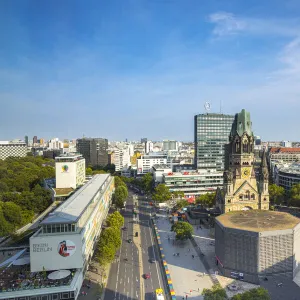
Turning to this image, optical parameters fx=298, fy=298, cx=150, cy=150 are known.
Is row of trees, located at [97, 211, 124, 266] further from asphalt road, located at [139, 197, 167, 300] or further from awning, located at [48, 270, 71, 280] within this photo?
awning, located at [48, 270, 71, 280]

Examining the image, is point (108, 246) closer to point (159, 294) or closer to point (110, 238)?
point (110, 238)

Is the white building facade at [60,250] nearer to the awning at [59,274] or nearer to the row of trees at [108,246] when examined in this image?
→ the awning at [59,274]

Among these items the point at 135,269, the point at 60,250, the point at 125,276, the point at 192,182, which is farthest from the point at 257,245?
the point at 192,182

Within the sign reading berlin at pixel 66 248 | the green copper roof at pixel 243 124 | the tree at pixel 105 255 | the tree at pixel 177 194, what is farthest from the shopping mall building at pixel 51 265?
the tree at pixel 177 194

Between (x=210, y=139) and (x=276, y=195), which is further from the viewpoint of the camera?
(x=210, y=139)

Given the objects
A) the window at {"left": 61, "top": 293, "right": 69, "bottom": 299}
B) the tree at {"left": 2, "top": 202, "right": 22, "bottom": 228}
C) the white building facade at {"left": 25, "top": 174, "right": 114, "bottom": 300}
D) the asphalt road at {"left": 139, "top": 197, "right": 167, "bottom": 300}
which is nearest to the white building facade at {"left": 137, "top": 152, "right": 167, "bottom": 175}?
the asphalt road at {"left": 139, "top": 197, "right": 167, "bottom": 300}
